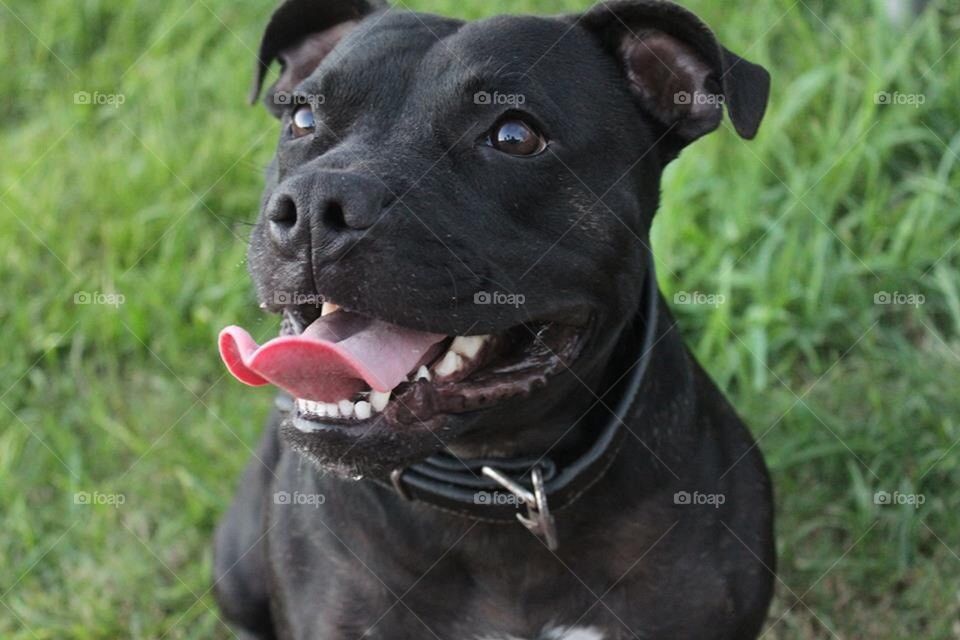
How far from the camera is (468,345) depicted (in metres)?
3.07

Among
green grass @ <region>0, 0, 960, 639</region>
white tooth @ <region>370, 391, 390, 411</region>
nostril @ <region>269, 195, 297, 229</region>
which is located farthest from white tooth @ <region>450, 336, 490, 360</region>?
green grass @ <region>0, 0, 960, 639</region>

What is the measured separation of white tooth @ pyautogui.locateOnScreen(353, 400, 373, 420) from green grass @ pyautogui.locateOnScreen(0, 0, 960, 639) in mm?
1543

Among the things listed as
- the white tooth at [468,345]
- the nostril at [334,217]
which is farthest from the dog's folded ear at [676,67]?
the nostril at [334,217]

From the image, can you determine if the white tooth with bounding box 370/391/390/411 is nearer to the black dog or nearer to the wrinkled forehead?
the black dog

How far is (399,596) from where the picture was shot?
330 cm

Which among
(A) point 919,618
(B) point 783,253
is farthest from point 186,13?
(A) point 919,618

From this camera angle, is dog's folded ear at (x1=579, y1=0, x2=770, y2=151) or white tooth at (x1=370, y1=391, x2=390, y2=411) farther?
dog's folded ear at (x1=579, y1=0, x2=770, y2=151)

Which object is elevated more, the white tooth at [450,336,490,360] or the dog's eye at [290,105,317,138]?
the dog's eye at [290,105,317,138]

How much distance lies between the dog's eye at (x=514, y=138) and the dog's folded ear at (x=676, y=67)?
408mm

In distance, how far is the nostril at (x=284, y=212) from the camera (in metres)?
2.83

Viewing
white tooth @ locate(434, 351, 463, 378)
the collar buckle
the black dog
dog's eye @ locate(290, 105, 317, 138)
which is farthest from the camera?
dog's eye @ locate(290, 105, 317, 138)

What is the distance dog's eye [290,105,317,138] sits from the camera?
3.34 metres

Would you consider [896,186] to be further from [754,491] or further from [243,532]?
[243,532]

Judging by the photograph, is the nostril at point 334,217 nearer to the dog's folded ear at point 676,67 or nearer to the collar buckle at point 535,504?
the collar buckle at point 535,504
